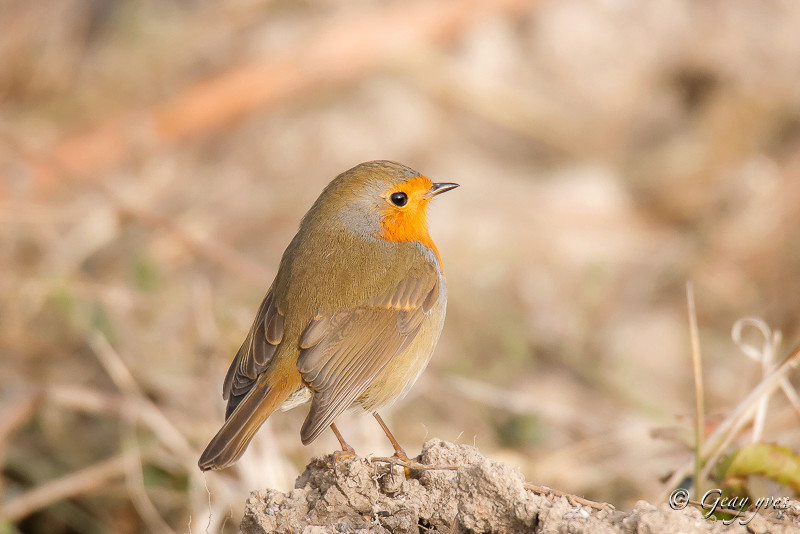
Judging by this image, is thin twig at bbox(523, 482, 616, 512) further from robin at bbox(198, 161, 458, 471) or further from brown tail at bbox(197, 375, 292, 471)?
brown tail at bbox(197, 375, 292, 471)

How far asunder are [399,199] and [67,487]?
2.13 m

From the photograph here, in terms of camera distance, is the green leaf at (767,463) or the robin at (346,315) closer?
the green leaf at (767,463)

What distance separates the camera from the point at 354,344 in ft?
10.7

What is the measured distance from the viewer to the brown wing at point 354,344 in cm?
312

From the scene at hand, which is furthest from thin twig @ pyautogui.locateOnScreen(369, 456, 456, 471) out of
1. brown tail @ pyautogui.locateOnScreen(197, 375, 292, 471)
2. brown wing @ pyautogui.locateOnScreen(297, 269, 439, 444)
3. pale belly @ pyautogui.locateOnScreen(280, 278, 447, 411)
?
pale belly @ pyautogui.locateOnScreen(280, 278, 447, 411)

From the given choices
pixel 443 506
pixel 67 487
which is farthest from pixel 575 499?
pixel 67 487

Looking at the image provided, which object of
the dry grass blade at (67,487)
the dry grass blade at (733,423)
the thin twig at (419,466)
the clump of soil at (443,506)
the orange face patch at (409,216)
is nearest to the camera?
the clump of soil at (443,506)

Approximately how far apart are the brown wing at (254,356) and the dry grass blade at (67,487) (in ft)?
4.30

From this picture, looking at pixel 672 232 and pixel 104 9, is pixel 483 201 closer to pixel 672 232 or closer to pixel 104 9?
pixel 672 232

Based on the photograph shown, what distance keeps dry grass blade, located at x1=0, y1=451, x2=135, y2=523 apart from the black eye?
177cm

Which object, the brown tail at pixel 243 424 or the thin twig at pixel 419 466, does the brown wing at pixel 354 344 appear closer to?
the brown tail at pixel 243 424

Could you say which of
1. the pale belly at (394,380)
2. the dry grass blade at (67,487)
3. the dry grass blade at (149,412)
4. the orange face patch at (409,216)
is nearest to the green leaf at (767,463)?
the pale belly at (394,380)

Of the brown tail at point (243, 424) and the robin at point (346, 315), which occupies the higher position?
the robin at point (346, 315)

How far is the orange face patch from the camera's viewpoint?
369 centimetres
